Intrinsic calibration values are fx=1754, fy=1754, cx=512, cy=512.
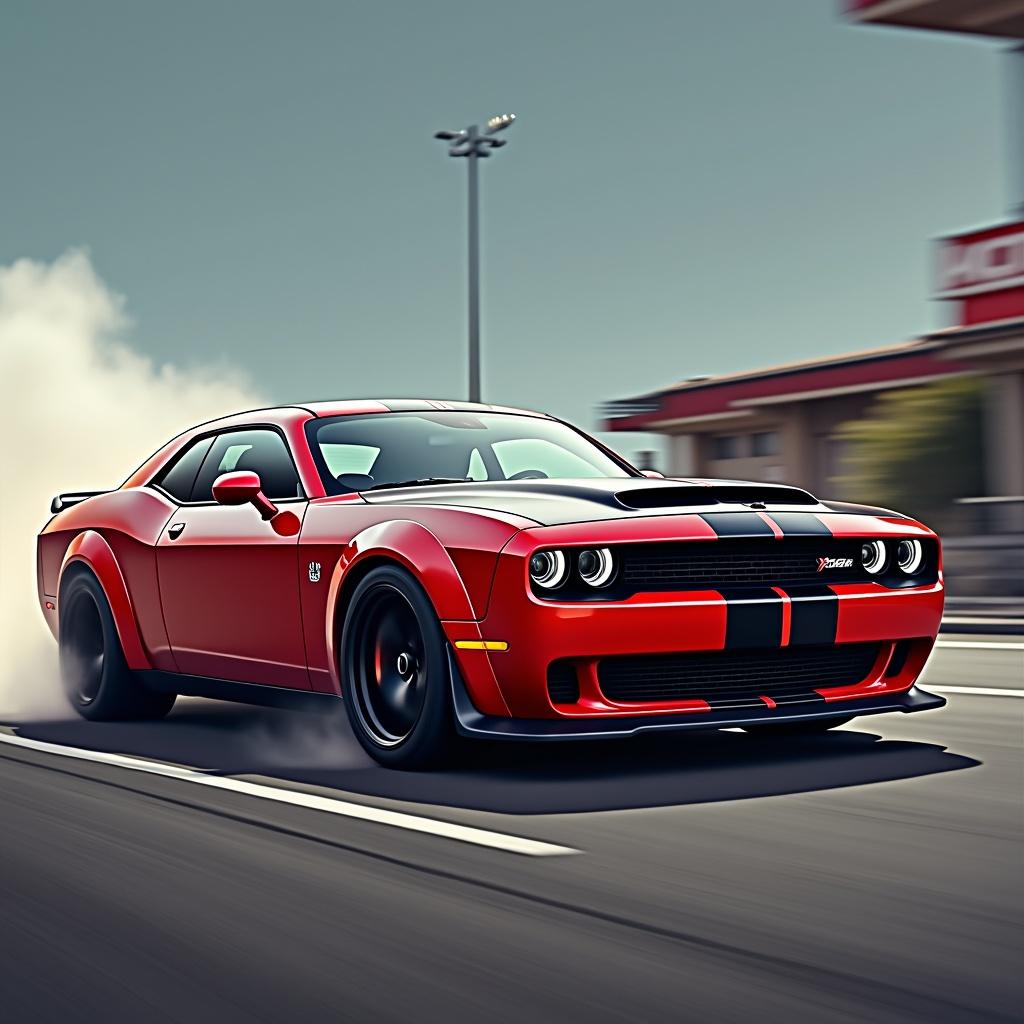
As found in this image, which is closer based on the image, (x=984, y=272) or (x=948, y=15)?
(x=984, y=272)

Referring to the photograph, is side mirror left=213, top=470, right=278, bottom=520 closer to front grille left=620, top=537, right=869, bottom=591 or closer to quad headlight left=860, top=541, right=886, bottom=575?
front grille left=620, top=537, right=869, bottom=591

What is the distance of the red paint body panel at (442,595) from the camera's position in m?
5.52

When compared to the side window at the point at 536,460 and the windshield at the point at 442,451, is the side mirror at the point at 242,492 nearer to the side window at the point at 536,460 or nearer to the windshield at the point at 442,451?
the windshield at the point at 442,451

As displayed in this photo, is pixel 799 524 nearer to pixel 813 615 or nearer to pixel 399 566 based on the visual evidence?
pixel 813 615

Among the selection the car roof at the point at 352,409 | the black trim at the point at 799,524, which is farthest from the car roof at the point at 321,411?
the black trim at the point at 799,524

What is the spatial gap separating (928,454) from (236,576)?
72.2 ft

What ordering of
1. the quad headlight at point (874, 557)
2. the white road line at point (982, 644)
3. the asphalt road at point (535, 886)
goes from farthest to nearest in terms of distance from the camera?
the white road line at point (982, 644), the quad headlight at point (874, 557), the asphalt road at point (535, 886)

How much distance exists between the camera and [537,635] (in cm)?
548

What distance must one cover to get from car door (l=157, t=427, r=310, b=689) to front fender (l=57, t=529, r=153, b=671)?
0.33 m

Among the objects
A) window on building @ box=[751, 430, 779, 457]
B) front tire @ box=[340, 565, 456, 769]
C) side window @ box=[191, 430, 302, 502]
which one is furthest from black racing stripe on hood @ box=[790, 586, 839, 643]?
window on building @ box=[751, 430, 779, 457]

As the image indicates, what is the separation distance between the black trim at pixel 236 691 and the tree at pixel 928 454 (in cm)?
2043

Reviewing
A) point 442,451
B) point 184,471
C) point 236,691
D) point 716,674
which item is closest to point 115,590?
point 184,471

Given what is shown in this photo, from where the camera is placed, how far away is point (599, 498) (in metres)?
5.90

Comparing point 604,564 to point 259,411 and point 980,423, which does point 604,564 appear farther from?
point 980,423
